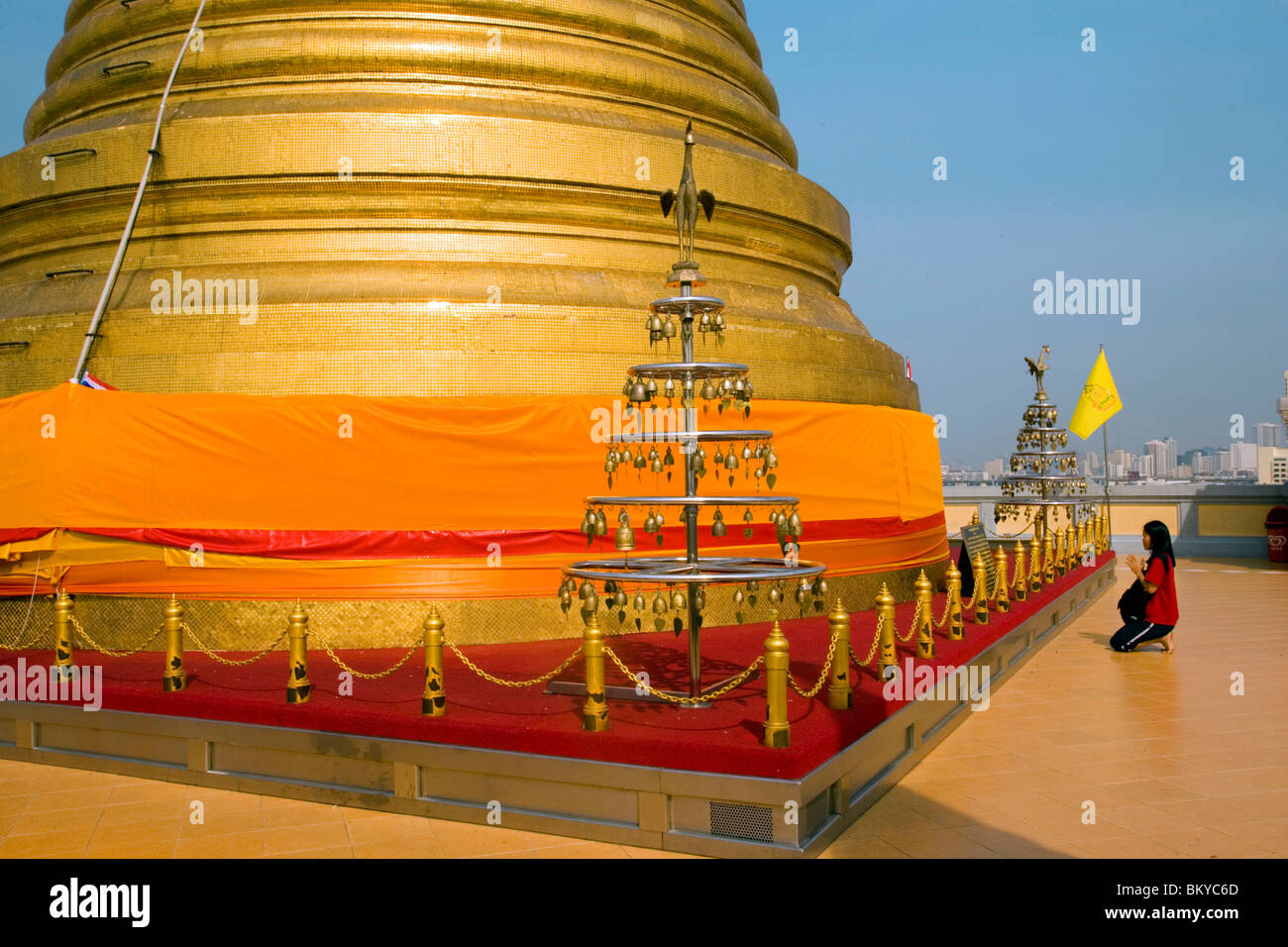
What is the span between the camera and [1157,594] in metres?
10.8

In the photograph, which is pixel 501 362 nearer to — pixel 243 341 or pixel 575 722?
pixel 243 341

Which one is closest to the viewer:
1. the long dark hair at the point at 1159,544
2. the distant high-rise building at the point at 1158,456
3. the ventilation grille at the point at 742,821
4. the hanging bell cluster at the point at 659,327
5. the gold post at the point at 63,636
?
the ventilation grille at the point at 742,821

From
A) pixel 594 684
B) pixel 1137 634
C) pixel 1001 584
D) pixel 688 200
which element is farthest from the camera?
pixel 1137 634

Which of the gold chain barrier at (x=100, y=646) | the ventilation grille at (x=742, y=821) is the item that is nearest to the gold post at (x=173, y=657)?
the gold chain barrier at (x=100, y=646)

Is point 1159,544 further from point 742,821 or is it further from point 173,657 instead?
point 173,657

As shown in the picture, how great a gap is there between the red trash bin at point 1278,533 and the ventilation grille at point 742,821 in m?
19.9

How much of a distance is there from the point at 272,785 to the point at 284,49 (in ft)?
24.3

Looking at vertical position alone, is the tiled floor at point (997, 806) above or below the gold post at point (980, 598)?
below

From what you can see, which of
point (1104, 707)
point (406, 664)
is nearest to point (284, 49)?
point (406, 664)

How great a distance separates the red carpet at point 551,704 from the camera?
18.4ft

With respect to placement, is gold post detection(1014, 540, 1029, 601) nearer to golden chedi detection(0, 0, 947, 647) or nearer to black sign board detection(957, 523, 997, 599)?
black sign board detection(957, 523, 997, 599)

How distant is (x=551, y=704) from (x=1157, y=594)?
702 centimetres

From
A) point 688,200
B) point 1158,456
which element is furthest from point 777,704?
point 1158,456

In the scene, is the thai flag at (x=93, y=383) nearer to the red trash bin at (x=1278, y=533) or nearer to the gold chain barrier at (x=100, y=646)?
the gold chain barrier at (x=100, y=646)
